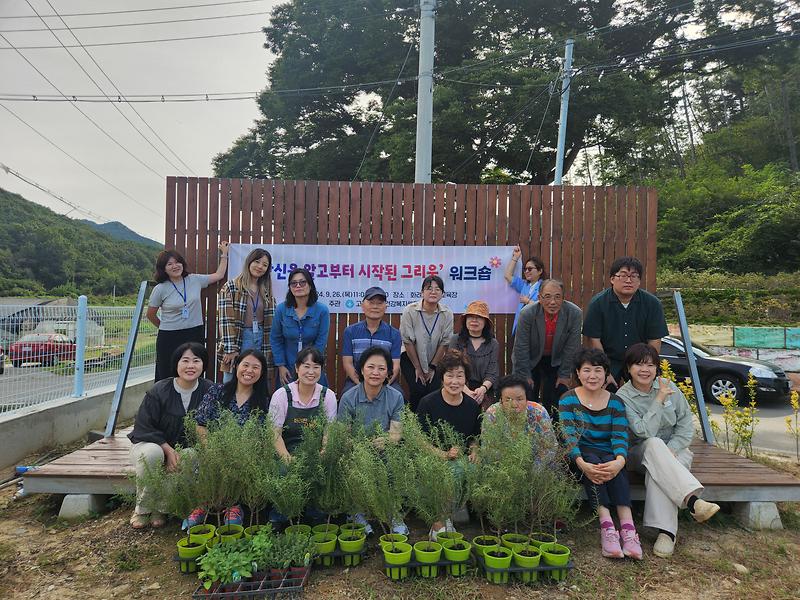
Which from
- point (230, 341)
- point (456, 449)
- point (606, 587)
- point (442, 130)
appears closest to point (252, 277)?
point (230, 341)

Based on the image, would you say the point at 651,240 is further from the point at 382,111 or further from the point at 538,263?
the point at 382,111

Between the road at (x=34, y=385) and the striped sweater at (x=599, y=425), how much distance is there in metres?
5.00

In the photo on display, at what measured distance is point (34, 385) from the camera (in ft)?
18.0

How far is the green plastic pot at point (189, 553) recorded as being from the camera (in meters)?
2.89

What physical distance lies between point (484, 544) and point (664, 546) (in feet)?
3.74

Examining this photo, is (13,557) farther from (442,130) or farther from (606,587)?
(442,130)

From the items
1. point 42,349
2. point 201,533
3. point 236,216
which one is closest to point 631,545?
A: point 201,533

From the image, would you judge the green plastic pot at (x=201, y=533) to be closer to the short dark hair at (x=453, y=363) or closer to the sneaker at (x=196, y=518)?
the sneaker at (x=196, y=518)

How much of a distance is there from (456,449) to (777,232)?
22.6m

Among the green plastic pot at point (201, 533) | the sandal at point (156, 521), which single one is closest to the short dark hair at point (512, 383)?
the green plastic pot at point (201, 533)

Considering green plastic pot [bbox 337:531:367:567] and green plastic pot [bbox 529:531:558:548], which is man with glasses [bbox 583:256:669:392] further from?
green plastic pot [bbox 337:531:367:567]

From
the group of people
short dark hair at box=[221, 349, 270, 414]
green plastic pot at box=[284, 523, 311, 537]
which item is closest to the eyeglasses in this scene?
the group of people

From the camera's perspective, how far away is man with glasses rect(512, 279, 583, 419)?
4297 millimetres

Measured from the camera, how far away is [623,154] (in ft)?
62.5
